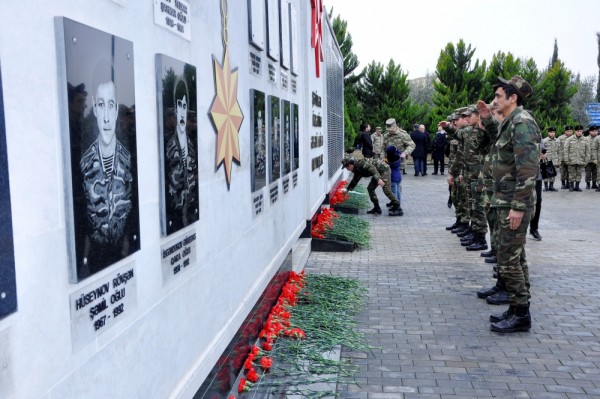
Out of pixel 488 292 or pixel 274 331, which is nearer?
pixel 274 331

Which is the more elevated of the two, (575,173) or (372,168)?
(372,168)

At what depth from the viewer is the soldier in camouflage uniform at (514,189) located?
499cm

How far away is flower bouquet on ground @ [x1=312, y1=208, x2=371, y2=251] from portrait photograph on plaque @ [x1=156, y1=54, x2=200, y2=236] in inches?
235

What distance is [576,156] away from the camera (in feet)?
60.5

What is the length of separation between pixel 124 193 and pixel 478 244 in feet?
24.5

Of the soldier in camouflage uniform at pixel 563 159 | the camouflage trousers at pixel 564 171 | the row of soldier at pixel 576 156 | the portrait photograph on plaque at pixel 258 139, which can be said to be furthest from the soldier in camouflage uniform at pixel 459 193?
the camouflage trousers at pixel 564 171

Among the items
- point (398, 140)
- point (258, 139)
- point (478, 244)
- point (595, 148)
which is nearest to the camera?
point (258, 139)

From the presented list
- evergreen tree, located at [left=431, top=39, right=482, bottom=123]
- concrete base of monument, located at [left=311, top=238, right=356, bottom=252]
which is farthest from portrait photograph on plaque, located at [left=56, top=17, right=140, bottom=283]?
evergreen tree, located at [left=431, top=39, right=482, bottom=123]

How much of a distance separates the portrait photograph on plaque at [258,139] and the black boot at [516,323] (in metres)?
2.23

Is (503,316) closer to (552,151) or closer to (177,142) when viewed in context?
(177,142)

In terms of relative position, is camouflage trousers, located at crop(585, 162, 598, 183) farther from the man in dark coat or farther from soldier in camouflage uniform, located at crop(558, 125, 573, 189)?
the man in dark coat

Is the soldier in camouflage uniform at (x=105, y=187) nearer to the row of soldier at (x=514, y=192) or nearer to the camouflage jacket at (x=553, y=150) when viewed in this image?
the row of soldier at (x=514, y=192)

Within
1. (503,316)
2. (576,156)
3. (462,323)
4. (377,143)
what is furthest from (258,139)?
(576,156)

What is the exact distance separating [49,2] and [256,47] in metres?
2.92
